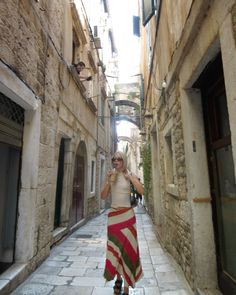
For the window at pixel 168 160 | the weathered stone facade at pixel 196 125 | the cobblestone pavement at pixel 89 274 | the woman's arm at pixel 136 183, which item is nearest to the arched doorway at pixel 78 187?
the cobblestone pavement at pixel 89 274

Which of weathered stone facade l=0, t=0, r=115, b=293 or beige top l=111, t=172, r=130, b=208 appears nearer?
beige top l=111, t=172, r=130, b=208

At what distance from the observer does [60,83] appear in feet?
16.5

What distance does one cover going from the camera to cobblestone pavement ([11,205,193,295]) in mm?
2859

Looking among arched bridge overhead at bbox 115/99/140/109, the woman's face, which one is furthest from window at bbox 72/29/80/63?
arched bridge overhead at bbox 115/99/140/109

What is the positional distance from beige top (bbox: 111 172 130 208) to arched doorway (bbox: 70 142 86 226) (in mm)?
3888

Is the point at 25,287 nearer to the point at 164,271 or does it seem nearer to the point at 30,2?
the point at 164,271

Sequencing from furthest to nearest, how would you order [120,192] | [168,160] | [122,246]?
[168,160], [120,192], [122,246]

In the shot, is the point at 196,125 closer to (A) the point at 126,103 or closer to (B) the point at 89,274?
(B) the point at 89,274

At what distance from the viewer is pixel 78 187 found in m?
7.21

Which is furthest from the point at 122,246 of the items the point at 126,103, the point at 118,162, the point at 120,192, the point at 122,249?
the point at 126,103

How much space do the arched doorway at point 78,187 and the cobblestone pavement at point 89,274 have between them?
61.4 inches

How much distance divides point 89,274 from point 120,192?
60.0 inches

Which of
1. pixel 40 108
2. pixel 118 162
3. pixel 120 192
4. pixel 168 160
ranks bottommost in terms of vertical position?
pixel 120 192

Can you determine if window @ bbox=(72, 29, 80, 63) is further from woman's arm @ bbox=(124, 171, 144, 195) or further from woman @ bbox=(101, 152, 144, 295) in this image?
woman @ bbox=(101, 152, 144, 295)
